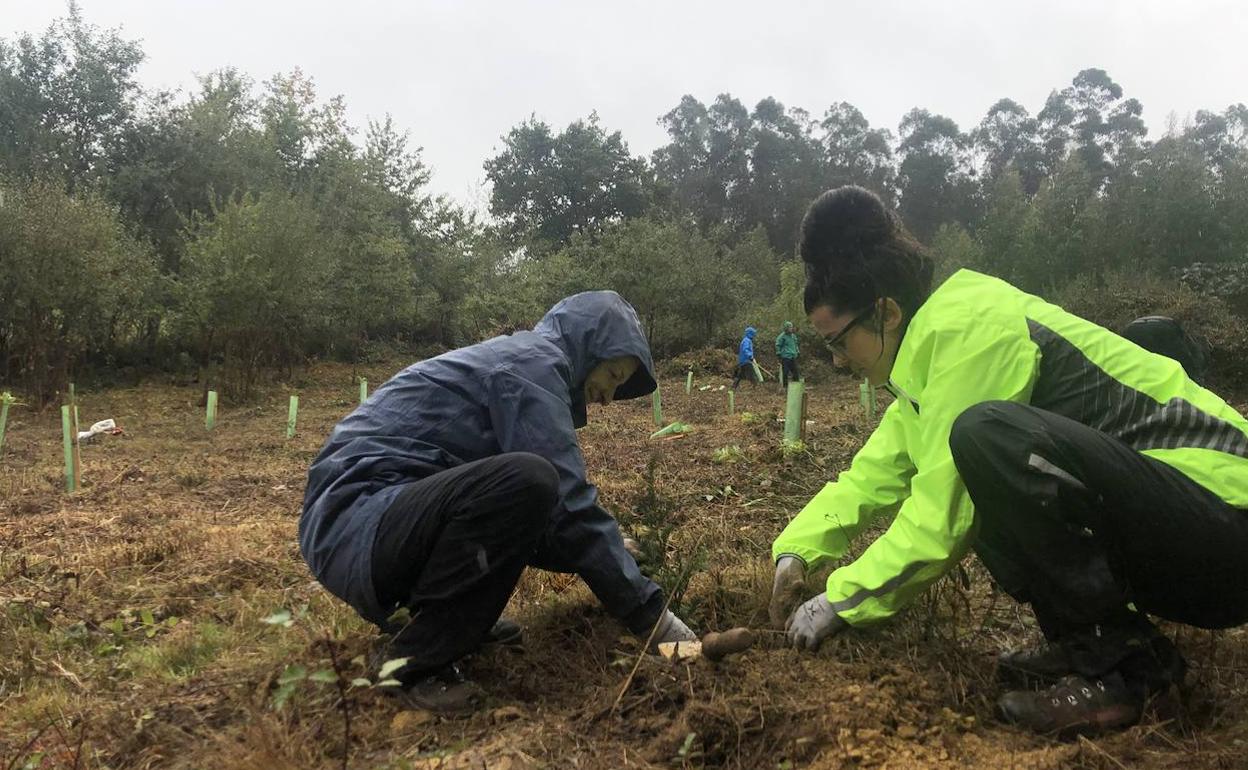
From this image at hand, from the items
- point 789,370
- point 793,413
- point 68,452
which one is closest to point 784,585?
point 793,413

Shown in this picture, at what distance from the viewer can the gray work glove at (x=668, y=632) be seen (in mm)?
2127

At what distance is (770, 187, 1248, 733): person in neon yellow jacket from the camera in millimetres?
1588

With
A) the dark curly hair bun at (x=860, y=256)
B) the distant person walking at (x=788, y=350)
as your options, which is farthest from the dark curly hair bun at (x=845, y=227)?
the distant person walking at (x=788, y=350)

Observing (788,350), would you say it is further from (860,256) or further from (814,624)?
(814,624)

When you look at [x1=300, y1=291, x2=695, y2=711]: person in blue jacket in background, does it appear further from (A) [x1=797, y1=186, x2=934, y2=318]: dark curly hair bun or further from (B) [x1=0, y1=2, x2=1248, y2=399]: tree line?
(B) [x1=0, y1=2, x2=1248, y2=399]: tree line

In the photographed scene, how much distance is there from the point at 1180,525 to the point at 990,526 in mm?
348

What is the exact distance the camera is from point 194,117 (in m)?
20.9

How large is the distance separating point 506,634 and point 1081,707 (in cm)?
154

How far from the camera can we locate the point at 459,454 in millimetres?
2223

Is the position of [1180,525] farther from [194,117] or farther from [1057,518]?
[194,117]

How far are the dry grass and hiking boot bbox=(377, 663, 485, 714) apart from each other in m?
0.04

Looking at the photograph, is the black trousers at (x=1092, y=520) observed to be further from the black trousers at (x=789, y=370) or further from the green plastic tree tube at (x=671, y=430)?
the black trousers at (x=789, y=370)

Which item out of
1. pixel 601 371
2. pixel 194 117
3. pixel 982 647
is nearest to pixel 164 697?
pixel 601 371

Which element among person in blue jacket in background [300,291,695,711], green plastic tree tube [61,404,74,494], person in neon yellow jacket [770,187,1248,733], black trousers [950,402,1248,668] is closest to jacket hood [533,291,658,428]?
person in blue jacket in background [300,291,695,711]
